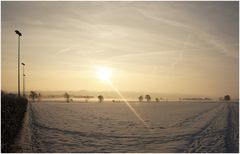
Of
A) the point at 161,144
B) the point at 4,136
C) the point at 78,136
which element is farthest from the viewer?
the point at 78,136

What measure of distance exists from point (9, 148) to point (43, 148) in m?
1.54

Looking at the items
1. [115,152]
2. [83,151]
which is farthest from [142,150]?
[83,151]

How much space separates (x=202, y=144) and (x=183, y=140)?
1308mm

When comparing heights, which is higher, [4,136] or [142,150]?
[4,136]

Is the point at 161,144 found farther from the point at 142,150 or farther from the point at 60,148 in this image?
the point at 60,148

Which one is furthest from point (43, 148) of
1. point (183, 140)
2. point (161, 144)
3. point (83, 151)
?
point (183, 140)

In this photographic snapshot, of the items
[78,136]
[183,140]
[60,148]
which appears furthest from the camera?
[78,136]

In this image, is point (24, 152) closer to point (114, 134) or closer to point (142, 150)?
point (142, 150)

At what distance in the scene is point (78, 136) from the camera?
1766 cm

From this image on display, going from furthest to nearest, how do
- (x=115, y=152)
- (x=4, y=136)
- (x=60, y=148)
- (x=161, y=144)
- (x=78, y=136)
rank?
(x=78, y=136), (x=161, y=144), (x=60, y=148), (x=115, y=152), (x=4, y=136)

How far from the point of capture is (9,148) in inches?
512

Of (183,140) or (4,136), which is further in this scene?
(183,140)

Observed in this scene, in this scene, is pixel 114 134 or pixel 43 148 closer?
pixel 43 148

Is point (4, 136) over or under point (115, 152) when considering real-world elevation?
over
